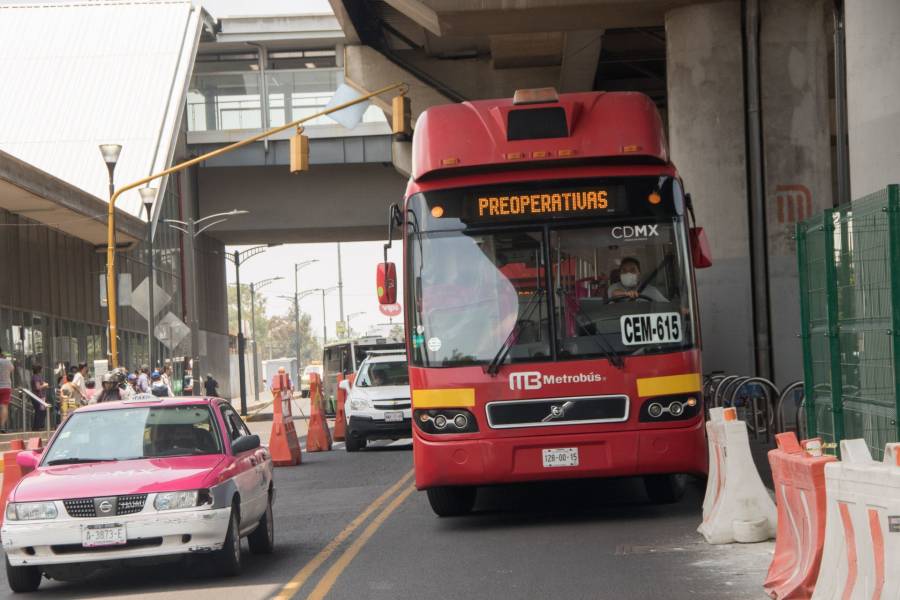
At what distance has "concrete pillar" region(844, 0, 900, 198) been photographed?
47.8 ft

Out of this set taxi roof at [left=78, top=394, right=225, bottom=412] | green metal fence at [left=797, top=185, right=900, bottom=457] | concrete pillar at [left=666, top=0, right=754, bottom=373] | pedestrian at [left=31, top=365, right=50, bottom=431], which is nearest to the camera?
green metal fence at [left=797, top=185, right=900, bottom=457]

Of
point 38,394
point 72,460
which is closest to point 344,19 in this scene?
point 38,394

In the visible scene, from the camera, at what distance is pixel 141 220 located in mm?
44719

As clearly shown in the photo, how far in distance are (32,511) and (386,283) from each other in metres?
4.25

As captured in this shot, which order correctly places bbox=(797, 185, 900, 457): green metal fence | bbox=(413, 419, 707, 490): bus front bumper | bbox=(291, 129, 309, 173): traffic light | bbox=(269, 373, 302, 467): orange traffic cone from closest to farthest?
bbox=(797, 185, 900, 457): green metal fence
bbox=(413, 419, 707, 490): bus front bumper
bbox=(269, 373, 302, 467): orange traffic cone
bbox=(291, 129, 309, 173): traffic light

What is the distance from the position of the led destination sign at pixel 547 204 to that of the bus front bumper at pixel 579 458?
1985 millimetres

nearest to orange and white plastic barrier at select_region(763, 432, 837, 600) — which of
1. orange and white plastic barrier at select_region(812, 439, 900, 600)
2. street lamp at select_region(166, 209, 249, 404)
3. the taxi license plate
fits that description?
orange and white plastic barrier at select_region(812, 439, 900, 600)

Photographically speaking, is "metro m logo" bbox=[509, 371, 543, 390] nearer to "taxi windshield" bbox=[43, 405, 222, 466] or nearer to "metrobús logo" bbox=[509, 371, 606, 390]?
"metrobús logo" bbox=[509, 371, 606, 390]

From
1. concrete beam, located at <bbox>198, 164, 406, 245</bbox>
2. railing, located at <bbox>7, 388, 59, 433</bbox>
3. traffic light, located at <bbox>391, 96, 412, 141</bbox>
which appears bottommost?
railing, located at <bbox>7, 388, 59, 433</bbox>

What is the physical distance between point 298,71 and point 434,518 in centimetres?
3962

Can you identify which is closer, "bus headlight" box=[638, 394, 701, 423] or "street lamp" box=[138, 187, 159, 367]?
"bus headlight" box=[638, 394, 701, 423]

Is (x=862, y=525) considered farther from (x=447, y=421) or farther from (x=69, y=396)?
(x=69, y=396)

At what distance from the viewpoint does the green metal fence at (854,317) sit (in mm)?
9469

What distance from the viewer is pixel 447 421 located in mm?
13086
